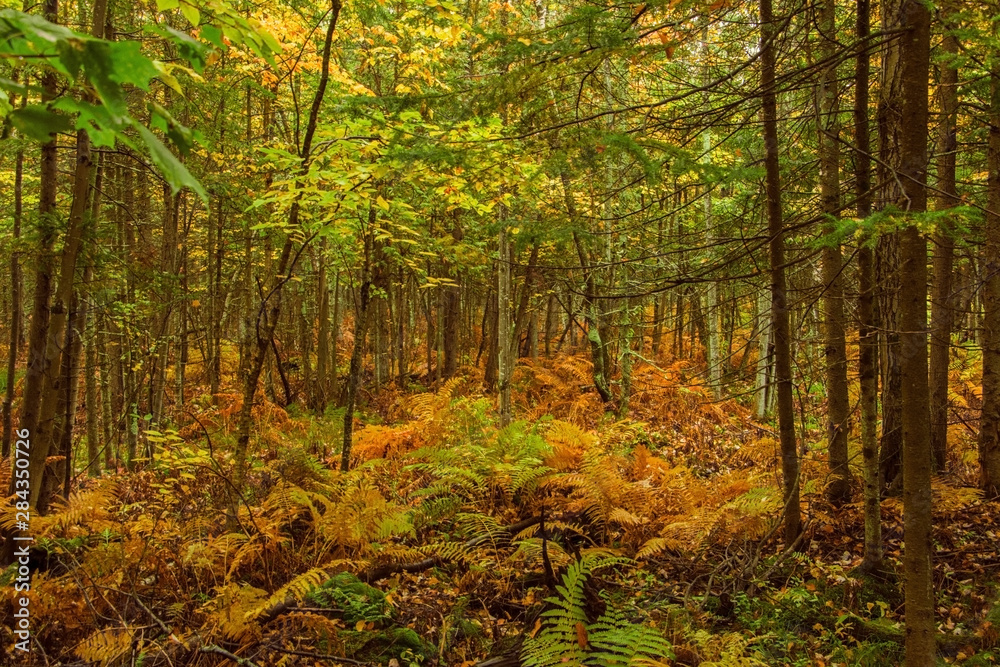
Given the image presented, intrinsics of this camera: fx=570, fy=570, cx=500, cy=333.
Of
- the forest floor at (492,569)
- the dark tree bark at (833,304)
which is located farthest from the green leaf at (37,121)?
the dark tree bark at (833,304)

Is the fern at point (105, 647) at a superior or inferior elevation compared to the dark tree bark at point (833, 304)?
inferior

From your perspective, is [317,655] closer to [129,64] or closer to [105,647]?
[105,647]

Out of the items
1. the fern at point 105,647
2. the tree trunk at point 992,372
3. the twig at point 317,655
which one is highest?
the tree trunk at point 992,372

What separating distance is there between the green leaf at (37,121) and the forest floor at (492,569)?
3.57 meters

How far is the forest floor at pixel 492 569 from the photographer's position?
13.2 ft

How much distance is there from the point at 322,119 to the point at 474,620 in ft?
25.7

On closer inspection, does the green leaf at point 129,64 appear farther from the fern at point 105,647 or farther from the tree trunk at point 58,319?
the tree trunk at point 58,319

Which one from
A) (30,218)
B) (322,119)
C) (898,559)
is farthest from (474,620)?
(322,119)

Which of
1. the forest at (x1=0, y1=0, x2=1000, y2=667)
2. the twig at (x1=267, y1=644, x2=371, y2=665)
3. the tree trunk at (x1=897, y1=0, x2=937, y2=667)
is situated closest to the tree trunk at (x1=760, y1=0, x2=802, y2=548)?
the forest at (x1=0, y1=0, x2=1000, y2=667)

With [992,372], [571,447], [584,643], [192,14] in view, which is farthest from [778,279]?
[192,14]

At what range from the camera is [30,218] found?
4.97m

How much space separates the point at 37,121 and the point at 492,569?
492cm

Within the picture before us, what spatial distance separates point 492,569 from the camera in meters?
5.32

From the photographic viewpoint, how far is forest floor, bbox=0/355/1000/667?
4.04 metres
